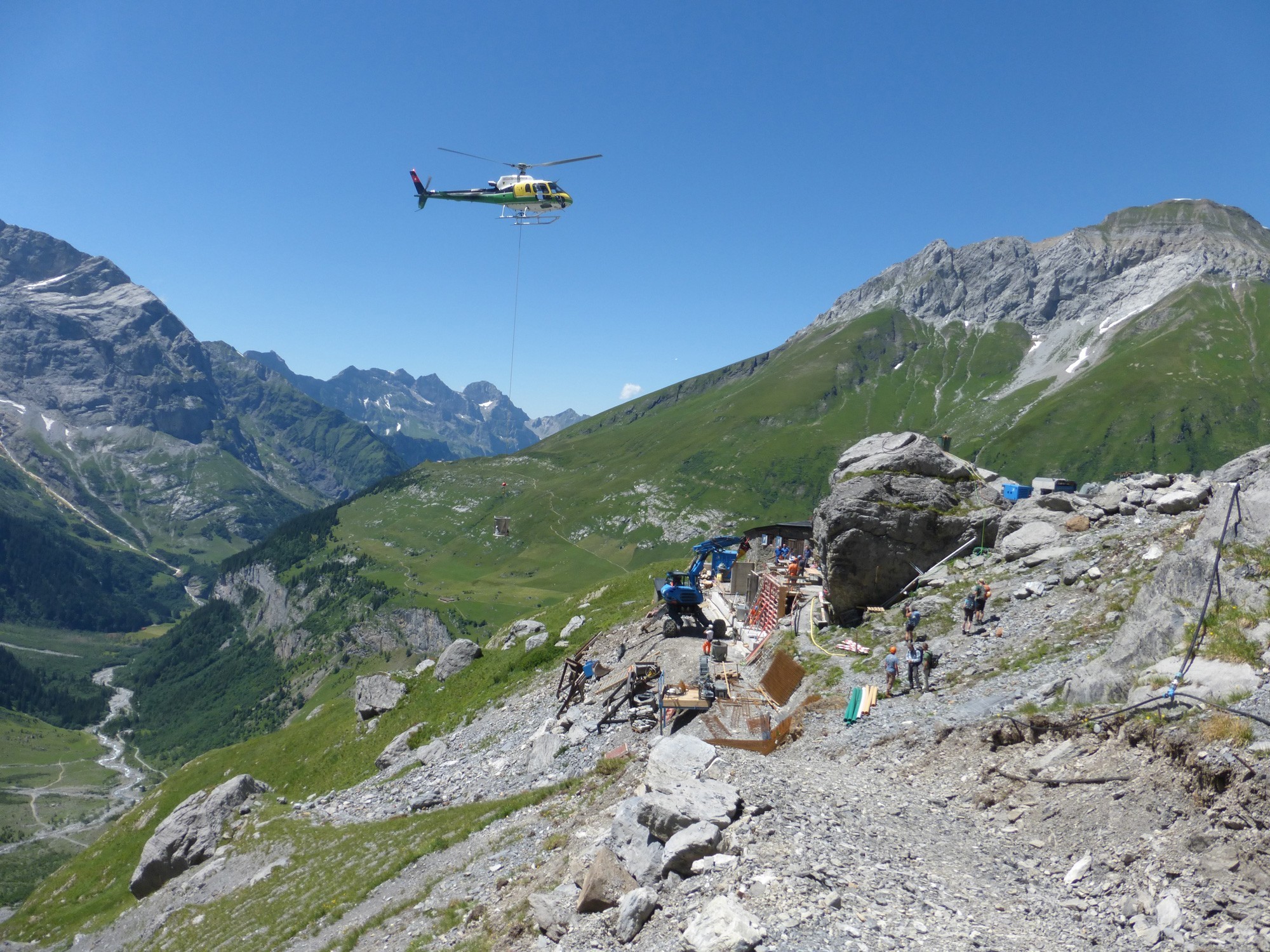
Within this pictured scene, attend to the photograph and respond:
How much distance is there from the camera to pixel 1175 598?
16.9m

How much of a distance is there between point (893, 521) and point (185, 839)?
134 feet

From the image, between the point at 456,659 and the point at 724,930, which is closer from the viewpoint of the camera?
the point at 724,930

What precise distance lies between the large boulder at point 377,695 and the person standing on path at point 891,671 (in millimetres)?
35336

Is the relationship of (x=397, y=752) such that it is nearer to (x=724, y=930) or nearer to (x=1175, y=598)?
(x=724, y=930)

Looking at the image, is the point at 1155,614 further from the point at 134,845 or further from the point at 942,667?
the point at 134,845

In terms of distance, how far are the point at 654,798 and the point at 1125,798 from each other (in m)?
8.79

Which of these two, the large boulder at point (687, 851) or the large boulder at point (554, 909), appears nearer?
the large boulder at point (554, 909)

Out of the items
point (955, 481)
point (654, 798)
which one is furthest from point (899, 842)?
point (955, 481)

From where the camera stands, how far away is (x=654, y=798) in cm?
1342

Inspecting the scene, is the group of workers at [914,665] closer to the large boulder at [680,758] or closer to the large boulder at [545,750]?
the large boulder at [680,758]

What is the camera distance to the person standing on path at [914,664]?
77.4 feet

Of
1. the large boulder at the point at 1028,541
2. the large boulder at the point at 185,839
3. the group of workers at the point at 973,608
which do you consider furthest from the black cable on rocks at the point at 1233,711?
the large boulder at the point at 185,839

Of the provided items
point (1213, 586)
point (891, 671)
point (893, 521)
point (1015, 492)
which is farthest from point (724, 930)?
point (1015, 492)

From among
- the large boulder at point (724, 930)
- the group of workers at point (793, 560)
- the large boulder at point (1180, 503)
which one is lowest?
the large boulder at point (724, 930)
